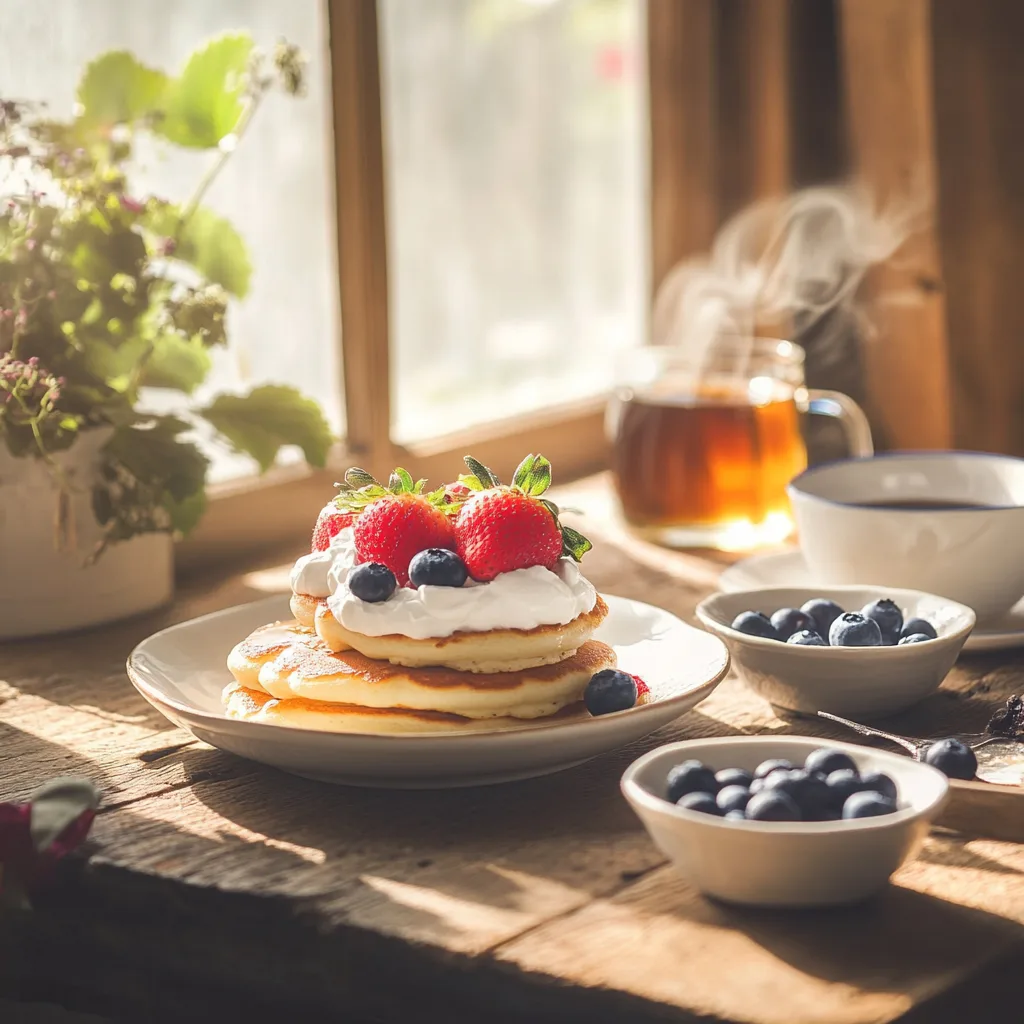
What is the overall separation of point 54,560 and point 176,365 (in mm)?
239

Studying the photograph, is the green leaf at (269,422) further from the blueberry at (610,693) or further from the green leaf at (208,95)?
the blueberry at (610,693)

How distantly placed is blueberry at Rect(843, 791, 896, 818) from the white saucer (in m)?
0.42

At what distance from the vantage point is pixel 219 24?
1694 mm

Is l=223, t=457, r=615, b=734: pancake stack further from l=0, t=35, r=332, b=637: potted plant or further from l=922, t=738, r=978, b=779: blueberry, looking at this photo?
l=0, t=35, r=332, b=637: potted plant

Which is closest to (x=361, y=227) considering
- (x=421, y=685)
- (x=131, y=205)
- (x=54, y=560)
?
(x=131, y=205)

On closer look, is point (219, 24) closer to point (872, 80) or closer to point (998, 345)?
point (872, 80)

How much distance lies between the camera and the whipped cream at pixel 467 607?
38.5 inches

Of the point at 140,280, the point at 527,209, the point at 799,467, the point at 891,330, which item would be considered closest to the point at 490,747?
the point at 140,280

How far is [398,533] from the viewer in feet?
3.32

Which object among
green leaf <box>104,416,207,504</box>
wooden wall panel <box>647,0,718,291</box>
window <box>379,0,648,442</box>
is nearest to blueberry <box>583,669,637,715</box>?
green leaf <box>104,416,207,504</box>

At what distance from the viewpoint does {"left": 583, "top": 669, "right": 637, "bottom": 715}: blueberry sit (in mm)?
986

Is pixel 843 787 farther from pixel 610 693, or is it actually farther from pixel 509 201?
pixel 509 201

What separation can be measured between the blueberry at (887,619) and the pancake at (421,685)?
267 mm

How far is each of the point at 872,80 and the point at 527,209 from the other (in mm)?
577
